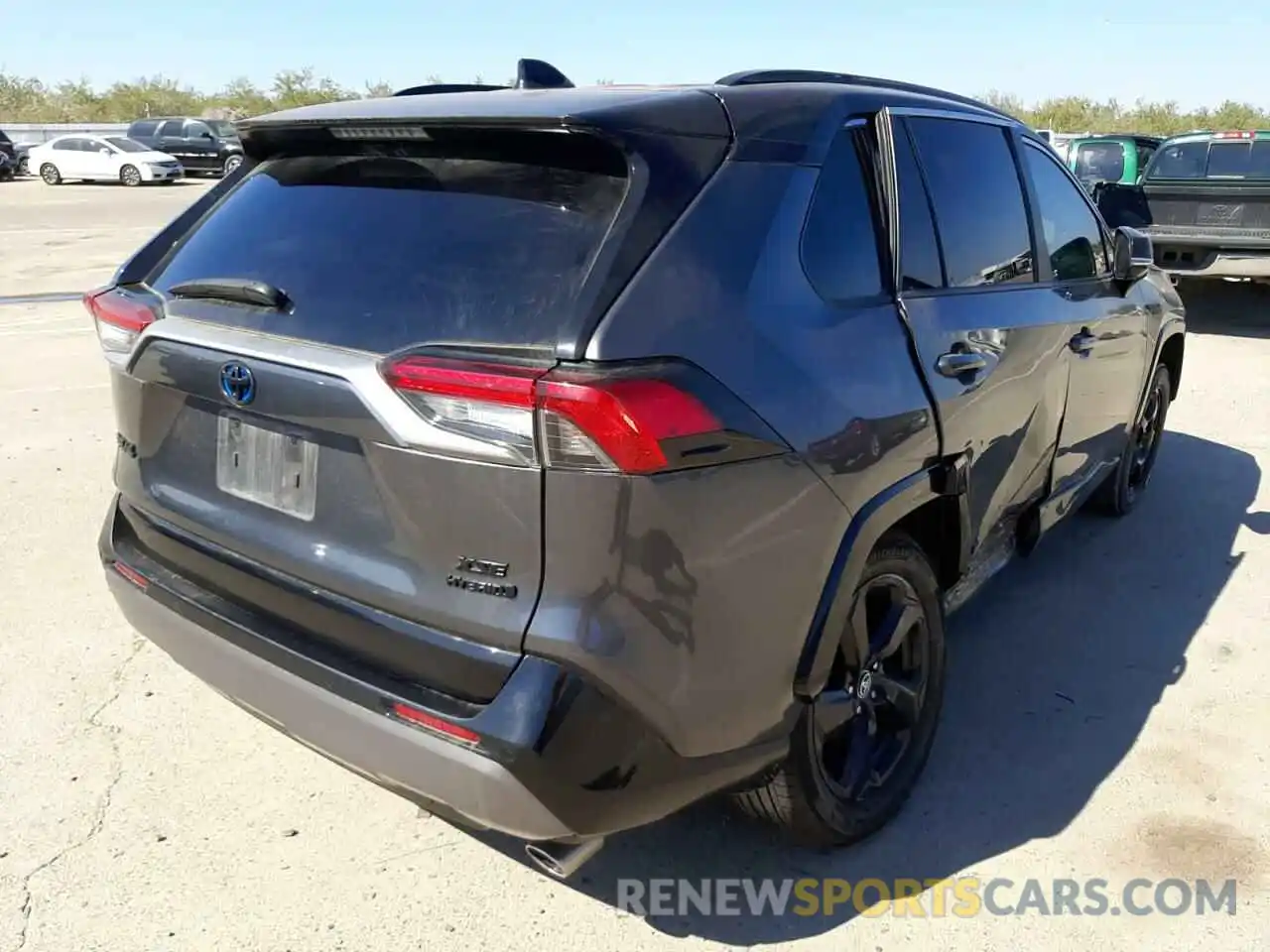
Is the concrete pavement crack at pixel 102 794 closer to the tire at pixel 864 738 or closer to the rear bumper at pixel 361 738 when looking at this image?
the rear bumper at pixel 361 738

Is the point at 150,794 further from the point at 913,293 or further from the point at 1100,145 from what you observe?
the point at 1100,145

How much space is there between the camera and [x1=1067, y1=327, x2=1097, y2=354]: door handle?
3.82 meters

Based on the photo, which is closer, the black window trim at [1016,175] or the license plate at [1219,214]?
the black window trim at [1016,175]

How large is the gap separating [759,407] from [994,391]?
1.30 meters

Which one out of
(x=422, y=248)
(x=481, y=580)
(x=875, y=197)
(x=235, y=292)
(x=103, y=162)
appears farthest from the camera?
(x=103, y=162)

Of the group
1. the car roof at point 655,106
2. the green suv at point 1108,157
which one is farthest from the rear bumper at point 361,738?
the green suv at point 1108,157

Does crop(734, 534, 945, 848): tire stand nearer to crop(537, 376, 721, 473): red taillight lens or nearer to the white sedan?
crop(537, 376, 721, 473): red taillight lens

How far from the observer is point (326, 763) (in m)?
3.18

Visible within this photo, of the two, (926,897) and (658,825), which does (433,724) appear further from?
(926,897)

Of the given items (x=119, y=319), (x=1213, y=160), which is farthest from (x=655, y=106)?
(x=1213, y=160)

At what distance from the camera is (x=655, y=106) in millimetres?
2271

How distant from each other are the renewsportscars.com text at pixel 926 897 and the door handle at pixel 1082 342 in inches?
72.2

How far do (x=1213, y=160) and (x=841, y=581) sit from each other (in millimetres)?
10825

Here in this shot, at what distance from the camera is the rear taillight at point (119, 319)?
8.77 feet
